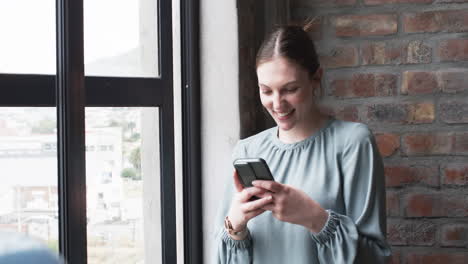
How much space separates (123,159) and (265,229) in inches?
19.5

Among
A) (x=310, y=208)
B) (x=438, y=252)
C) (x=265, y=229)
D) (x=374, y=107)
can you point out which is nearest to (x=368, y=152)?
(x=310, y=208)

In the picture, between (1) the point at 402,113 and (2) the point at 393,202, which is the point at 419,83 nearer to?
(1) the point at 402,113

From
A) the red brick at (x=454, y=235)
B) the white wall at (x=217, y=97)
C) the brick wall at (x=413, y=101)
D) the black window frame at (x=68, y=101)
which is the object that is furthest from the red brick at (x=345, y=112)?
the black window frame at (x=68, y=101)

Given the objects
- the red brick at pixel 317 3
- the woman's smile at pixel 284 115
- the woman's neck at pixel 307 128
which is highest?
the red brick at pixel 317 3

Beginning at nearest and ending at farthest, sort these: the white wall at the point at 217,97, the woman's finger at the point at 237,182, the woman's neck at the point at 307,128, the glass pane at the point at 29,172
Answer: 1. the glass pane at the point at 29,172
2. the woman's finger at the point at 237,182
3. the woman's neck at the point at 307,128
4. the white wall at the point at 217,97

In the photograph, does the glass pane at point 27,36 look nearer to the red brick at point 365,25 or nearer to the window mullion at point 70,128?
the window mullion at point 70,128

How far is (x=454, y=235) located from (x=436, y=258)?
10 cm

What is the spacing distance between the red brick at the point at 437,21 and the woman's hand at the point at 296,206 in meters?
0.90

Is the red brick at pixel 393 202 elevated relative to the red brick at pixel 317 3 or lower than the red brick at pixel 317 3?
lower

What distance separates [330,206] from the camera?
149cm

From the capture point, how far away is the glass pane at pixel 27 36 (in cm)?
137

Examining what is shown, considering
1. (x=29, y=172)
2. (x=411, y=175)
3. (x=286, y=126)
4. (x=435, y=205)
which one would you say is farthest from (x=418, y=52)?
(x=29, y=172)

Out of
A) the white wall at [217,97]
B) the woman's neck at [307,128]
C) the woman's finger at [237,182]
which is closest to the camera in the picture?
the woman's finger at [237,182]

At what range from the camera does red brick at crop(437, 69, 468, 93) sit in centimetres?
200
